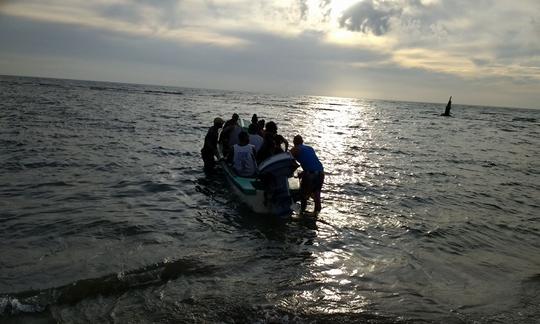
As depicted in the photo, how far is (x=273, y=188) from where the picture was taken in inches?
396

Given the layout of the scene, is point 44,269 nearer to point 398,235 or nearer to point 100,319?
point 100,319

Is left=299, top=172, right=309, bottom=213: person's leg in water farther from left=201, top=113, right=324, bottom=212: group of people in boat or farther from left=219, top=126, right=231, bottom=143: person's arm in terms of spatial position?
left=219, top=126, right=231, bottom=143: person's arm

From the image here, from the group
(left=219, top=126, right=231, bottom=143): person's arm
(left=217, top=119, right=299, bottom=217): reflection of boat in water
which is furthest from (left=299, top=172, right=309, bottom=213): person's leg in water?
(left=219, top=126, right=231, bottom=143): person's arm

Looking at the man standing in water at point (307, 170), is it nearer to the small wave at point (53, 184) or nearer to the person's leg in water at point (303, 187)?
the person's leg in water at point (303, 187)

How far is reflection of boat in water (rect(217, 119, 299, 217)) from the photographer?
988 centimetres

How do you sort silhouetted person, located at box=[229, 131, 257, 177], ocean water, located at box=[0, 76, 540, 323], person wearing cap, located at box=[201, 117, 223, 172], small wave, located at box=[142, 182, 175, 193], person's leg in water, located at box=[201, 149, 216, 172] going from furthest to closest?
person's leg in water, located at box=[201, 149, 216, 172] → person wearing cap, located at box=[201, 117, 223, 172] → small wave, located at box=[142, 182, 175, 193] → silhouetted person, located at box=[229, 131, 257, 177] → ocean water, located at box=[0, 76, 540, 323]

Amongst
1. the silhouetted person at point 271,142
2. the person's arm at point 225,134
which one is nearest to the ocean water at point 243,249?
the person's arm at point 225,134

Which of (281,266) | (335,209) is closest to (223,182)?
(335,209)

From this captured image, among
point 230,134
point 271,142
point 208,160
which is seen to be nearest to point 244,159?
point 271,142

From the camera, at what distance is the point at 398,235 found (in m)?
9.98

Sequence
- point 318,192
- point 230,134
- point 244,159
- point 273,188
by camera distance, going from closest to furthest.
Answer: point 273,188 < point 318,192 < point 244,159 < point 230,134

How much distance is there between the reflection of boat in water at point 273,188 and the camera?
9883 millimetres

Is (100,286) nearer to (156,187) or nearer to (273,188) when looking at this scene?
(273,188)

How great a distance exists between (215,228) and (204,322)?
4141mm
